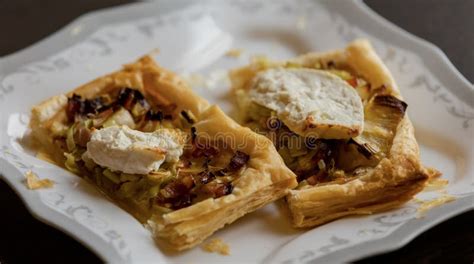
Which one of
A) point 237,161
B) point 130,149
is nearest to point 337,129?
point 237,161

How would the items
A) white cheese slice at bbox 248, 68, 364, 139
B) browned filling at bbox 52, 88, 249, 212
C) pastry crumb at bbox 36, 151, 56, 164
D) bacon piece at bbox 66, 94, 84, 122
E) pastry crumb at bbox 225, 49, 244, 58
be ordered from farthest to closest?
pastry crumb at bbox 225, 49, 244, 58 < bacon piece at bbox 66, 94, 84, 122 < pastry crumb at bbox 36, 151, 56, 164 < white cheese slice at bbox 248, 68, 364, 139 < browned filling at bbox 52, 88, 249, 212

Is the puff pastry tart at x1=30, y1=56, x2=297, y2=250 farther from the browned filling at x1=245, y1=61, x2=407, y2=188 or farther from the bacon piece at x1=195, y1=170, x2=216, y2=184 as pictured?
the browned filling at x1=245, y1=61, x2=407, y2=188

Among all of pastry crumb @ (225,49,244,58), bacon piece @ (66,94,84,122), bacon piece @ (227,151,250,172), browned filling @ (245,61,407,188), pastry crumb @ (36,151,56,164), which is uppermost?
browned filling @ (245,61,407,188)

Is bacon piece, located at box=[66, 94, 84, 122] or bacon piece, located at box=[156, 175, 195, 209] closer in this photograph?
bacon piece, located at box=[156, 175, 195, 209]

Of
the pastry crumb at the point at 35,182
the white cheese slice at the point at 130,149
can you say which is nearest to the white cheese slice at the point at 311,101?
the white cheese slice at the point at 130,149

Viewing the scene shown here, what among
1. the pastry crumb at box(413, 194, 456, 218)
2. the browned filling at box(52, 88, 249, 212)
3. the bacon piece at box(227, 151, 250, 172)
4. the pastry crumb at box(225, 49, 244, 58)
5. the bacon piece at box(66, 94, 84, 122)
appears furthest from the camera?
the pastry crumb at box(225, 49, 244, 58)

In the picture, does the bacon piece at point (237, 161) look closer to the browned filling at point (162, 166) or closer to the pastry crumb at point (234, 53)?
the browned filling at point (162, 166)

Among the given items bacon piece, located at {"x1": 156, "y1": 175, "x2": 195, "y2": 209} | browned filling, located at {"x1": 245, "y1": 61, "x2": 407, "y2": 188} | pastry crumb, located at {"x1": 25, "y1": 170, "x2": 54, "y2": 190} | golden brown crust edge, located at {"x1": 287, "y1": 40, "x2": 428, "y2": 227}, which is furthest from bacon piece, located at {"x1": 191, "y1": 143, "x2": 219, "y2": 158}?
pastry crumb, located at {"x1": 25, "y1": 170, "x2": 54, "y2": 190}

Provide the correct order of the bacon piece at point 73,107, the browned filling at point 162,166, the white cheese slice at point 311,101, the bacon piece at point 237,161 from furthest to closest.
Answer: the bacon piece at point 73,107 < the white cheese slice at point 311,101 < the bacon piece at point 237,161 < the browned filling at point 162,166

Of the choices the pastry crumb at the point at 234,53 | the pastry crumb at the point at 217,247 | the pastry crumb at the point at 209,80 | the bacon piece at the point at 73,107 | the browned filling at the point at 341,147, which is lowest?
the pastry crumb at the point at 217,247
